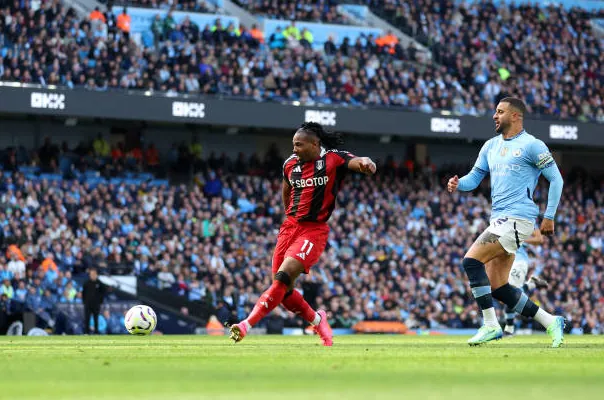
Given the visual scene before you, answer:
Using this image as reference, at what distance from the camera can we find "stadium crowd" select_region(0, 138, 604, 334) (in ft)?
94.1

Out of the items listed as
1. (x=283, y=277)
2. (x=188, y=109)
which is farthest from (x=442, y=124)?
(x=283, y=277)

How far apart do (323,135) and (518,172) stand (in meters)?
2.14

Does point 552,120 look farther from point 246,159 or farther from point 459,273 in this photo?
point 246,159

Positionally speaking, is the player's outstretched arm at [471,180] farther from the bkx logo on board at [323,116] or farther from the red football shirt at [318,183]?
the bkx logo on board at [323,116]

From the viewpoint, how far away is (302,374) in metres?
7.97

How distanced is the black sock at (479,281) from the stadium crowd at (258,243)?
1535cm

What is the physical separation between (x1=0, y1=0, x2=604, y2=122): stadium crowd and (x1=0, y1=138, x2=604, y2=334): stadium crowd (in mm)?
2899

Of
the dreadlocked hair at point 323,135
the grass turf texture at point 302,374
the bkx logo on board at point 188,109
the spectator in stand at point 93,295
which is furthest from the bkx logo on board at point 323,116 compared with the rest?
the grass turf texture at point 302,374

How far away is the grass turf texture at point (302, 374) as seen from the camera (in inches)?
253

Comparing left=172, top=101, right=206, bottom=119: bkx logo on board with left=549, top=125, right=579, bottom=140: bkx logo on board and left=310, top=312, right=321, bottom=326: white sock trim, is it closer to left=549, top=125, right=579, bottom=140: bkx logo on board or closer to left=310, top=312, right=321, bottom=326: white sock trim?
left=549, top=125, right=579, bottom=140: bkx logo on board

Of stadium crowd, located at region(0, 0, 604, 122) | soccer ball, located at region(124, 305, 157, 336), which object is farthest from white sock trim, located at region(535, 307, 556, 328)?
stadium crowd, located at region(0, 0, 604, 122)

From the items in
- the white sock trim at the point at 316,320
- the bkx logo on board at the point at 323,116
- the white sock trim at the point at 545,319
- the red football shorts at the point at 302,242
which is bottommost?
the white sock trim at the point at 316,320

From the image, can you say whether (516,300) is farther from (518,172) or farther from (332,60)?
(332,60)

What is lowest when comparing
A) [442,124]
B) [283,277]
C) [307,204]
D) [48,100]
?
[283,277]
